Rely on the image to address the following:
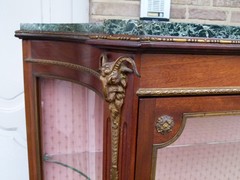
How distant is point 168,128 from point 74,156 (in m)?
0.40

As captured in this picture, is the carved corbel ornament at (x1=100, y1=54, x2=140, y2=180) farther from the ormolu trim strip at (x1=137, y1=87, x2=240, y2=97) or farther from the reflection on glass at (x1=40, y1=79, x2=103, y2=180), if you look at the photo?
the reflection on glass at (x1=40, y1=79, x2=103, y2=180)

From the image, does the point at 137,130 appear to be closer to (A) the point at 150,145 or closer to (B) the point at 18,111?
(A) the point at 150,145

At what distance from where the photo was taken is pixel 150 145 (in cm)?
47

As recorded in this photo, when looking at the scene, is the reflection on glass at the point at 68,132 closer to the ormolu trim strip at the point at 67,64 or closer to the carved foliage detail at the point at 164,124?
the ormolu trim strip at the point at 67,64

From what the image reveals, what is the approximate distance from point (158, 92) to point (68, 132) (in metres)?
0.39

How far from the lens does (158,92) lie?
444mm

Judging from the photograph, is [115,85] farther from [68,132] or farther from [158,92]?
[68,132]

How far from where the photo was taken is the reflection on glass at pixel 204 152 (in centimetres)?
50

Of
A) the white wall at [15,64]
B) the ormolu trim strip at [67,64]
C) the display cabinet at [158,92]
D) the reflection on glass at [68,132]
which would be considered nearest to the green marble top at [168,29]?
Result: the display cabinet at [158,92]

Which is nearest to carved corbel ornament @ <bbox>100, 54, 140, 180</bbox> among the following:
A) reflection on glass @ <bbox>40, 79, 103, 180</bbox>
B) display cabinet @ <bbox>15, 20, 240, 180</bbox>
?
display cabinet @ <bbox>15, 20, 240, 180</bbox>

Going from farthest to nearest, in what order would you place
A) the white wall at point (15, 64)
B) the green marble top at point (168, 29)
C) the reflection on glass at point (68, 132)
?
1. the white wall at point (15, 64)
2. the reflection on glass at point (68, 132)
3. the green marble top at point (168, 29)

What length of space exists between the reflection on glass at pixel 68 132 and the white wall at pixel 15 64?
0.50 m

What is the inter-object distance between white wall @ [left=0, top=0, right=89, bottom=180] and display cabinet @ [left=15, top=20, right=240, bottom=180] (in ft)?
1.70

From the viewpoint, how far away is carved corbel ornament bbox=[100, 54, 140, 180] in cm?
43
